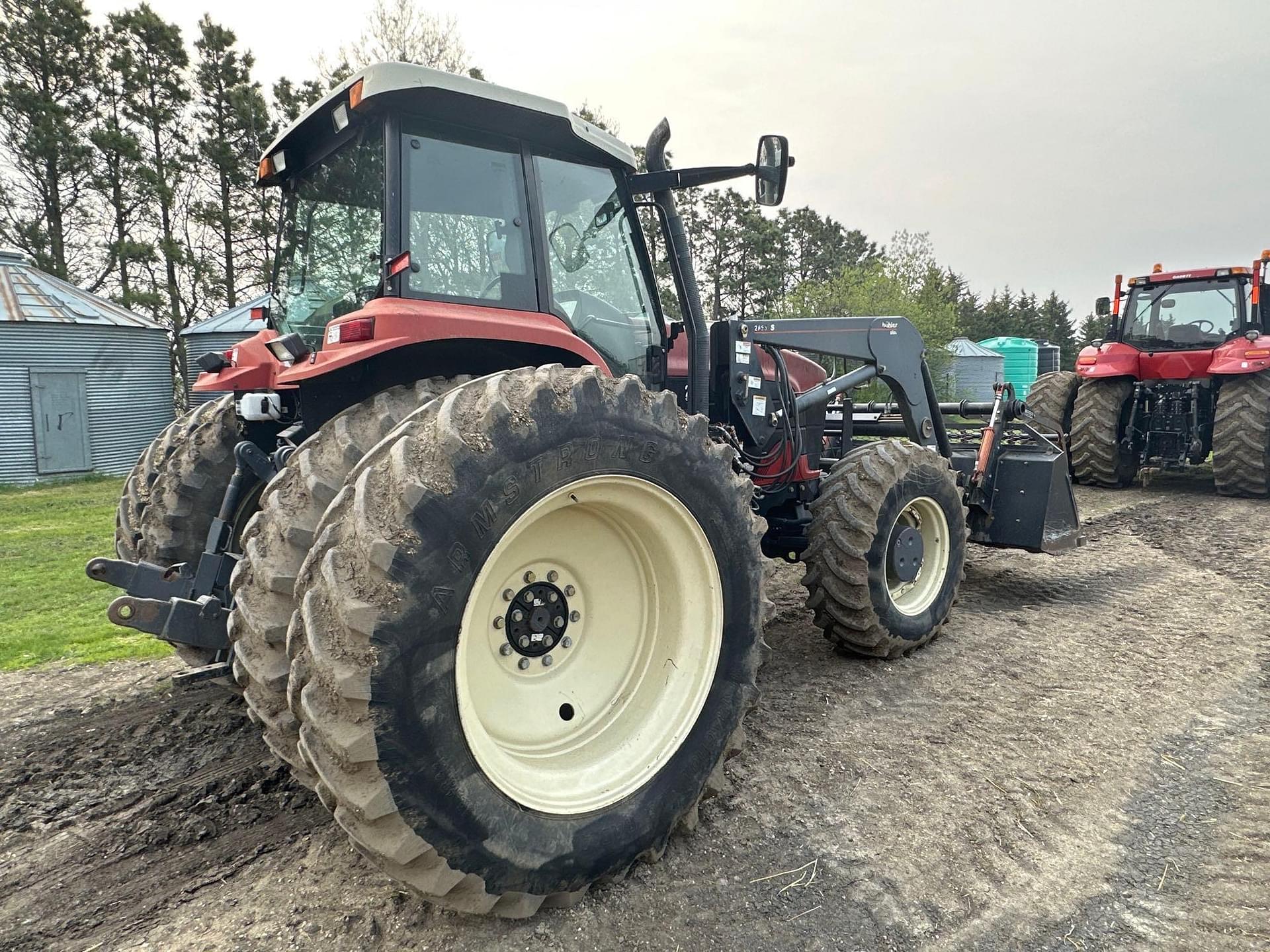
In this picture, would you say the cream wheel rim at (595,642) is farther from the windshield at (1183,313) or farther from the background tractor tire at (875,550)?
the windshield at (1183,313)

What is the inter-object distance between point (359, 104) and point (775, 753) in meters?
2.83

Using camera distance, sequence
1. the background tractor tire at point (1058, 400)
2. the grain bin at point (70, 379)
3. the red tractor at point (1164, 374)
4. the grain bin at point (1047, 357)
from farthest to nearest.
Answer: the grain bin at point (1047, 357) → the grain bin at point (70, 379) → the background tractor tire at point (1058, 400) → the red tractor at point (1164, 374)

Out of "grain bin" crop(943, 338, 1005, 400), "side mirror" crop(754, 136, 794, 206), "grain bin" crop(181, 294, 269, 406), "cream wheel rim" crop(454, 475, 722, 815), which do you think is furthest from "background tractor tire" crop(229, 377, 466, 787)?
"grain bin" crop(943, 338, 1005, 400)

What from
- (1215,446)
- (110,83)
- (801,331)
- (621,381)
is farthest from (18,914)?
(110,83)

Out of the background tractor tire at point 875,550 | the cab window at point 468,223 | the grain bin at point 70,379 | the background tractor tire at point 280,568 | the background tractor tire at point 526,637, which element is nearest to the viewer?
the background tractor tire at point 526,637

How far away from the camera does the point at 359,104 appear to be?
2.74 meters

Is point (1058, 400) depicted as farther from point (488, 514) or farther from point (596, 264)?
point (488, 514)

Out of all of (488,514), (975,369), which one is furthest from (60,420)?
(975,369)

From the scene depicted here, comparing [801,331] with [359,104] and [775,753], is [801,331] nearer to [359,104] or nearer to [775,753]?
[775,753]

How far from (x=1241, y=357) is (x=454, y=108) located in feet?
31.9

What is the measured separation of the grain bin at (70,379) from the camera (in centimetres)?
1425

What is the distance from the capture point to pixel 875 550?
4109 mm

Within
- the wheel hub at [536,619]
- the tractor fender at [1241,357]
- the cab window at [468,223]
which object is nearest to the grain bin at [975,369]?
the tractor fender at [1241,357]

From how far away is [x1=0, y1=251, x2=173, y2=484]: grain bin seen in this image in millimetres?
14250
